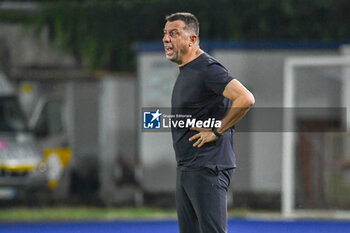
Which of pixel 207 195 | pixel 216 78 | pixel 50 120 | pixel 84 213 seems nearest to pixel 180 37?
pixel 216 78

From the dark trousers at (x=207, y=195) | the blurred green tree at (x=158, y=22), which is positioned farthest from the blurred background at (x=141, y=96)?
the dark trousers at (x=207, y=195)

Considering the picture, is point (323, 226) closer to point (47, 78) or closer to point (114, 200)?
point (114, 200)

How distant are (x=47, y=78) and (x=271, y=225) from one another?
530 centimetres

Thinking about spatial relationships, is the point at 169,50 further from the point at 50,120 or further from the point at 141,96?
the point at 50,120

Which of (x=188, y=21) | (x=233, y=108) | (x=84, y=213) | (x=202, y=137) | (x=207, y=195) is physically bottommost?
(x=84, y=213)

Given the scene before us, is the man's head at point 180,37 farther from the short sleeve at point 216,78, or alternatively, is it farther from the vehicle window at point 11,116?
the vehicle window at point 11,116

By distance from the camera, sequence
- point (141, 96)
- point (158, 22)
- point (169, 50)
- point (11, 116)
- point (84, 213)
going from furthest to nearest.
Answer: point (158, 22) → point (11, 116) → point (84, 213) → point (141, 96) → point (169, 50)

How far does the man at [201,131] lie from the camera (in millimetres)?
5430

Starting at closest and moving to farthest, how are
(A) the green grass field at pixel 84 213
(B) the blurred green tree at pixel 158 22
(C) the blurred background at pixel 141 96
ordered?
(C) the blurred background at pixel 141 96 → (A) the green grass field at pixel 84 213 → (B) the blurred green tree at pixel 158 22

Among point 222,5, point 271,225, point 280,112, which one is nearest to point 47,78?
point 222,5

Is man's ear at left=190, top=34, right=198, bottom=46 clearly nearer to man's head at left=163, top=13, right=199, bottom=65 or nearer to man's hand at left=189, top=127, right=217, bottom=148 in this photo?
man's head at left=163, top=13, right=199, bottom=65

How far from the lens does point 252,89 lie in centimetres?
1359

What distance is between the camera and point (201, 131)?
544cm

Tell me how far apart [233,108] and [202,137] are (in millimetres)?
240
